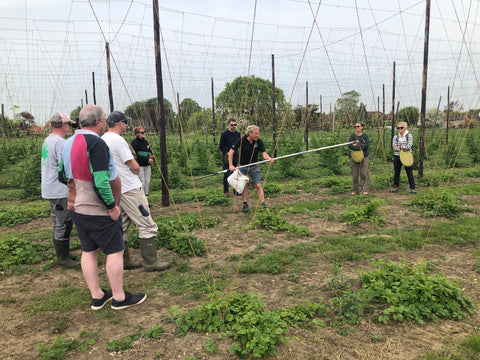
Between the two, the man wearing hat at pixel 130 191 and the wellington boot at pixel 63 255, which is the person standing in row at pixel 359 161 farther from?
the wellington boot at pixel 63 255

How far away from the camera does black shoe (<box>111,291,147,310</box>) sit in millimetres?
3121

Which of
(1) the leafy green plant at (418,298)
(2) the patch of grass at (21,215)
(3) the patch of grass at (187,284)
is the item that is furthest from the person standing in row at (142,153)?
(1) the leafy green plant at (418,298)

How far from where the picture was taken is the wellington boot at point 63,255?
13.9 ft

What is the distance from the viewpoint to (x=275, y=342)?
8.15ft

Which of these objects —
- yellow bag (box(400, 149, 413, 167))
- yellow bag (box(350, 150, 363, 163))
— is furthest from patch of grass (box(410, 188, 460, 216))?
yellow bag (box(350, 150, 363, 163))

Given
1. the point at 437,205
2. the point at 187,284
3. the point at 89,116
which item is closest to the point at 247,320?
the point at 187,284

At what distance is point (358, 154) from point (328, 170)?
3468mm

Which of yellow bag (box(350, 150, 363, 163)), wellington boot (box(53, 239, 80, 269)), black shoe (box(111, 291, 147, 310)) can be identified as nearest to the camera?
black shoe (box(111, 291, 147, 310))

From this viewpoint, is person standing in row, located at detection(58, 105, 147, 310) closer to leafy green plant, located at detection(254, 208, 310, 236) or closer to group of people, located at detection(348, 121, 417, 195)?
leafy green plant, located at detection(254, 208, 310, 236)

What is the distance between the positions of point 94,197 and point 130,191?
926 millimetres

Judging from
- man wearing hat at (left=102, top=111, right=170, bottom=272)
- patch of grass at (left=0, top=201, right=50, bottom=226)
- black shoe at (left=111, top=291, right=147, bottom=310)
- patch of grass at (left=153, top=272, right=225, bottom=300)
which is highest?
Answer: man wearing hat at (left=102, top=111, right=170, bottom=272)

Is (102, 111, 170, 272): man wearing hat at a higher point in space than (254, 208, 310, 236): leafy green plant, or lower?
higher

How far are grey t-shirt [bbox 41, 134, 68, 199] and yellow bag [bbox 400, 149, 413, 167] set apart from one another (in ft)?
24.1

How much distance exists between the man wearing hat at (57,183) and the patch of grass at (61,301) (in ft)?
2.28
